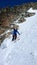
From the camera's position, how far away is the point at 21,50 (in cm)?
2572

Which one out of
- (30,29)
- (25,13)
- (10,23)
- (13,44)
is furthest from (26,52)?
(25,13)

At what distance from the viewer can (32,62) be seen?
22.0 m

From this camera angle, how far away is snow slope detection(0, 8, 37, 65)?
23.0m

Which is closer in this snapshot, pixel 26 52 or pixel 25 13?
pixel 26 52

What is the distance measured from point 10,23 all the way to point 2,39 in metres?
7.82

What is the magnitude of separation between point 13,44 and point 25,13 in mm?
15324

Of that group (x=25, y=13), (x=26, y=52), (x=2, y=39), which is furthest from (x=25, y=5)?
(x=26, y=52)

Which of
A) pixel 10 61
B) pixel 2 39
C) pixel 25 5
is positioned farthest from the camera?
pixel 25 5

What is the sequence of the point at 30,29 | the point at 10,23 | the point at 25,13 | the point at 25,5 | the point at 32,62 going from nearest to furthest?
1. the point at 32,62
2. the point at 30,29
3. the point at 10,23
4. the point at 25,13
5. the point at 25,5

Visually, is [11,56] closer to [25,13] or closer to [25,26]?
[25,26]

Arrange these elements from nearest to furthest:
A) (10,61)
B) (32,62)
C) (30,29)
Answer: (32,62) < (10,61) < (30,29)

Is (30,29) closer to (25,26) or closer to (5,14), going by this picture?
(25,26)

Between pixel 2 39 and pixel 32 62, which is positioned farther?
pixel 2 39

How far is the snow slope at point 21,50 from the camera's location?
23.0 meters
